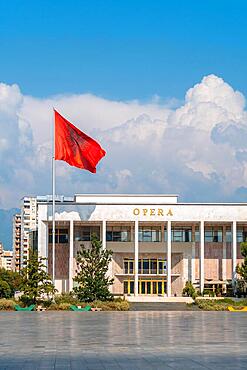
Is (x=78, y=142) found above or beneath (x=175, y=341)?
above

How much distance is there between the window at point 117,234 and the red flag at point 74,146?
17.8 metres

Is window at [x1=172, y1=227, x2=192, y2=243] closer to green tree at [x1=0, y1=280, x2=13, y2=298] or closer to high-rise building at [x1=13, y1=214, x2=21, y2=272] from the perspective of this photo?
green tree at [x1=0, y1=280, x2=13, y2=298]

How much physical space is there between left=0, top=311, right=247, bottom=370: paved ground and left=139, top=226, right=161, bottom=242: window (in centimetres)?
3898

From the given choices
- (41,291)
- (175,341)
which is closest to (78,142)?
(41,291)

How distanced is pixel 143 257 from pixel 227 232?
29.8ft

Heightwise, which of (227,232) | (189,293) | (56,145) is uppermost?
(56,145)

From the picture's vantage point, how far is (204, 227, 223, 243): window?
72.9 m

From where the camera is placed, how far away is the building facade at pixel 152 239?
6912 centimetres

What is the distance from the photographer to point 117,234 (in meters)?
72.7

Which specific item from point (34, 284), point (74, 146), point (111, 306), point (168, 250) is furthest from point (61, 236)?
point (111, 306)

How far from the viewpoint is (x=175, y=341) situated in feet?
78.0

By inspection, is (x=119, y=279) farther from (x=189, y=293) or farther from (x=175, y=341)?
(x=175, y=341)

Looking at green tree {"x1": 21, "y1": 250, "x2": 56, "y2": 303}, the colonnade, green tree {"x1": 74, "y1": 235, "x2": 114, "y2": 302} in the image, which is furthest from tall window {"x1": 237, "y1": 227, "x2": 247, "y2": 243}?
green tree {"x1": 21, "y1": 250, "x2": 56, "y2": 303}

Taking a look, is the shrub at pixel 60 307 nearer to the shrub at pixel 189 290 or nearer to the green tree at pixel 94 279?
the green tree at pixel 94 279
